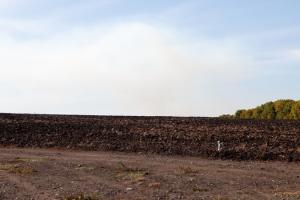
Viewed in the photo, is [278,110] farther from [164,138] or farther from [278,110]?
[164,138]

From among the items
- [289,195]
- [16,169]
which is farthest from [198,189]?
[16,169]

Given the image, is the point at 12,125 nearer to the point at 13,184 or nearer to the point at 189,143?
the point at 189,143

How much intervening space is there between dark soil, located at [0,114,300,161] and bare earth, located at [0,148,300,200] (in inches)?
74.8

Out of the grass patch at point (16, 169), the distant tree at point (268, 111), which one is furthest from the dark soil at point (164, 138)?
the distant tree at point (268, 111)

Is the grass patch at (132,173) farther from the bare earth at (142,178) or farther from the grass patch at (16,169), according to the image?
the grass patch at (16,169)

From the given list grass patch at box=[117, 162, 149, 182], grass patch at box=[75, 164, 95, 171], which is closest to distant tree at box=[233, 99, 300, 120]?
grass patch at box=[75, 164, 95, 171]

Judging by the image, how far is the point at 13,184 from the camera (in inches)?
663

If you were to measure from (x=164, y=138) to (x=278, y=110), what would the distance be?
4371 cm

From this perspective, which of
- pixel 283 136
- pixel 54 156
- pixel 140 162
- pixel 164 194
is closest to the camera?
pixel 164 194

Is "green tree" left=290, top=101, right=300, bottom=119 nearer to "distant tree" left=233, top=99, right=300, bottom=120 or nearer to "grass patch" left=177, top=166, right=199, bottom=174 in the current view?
"distant tree" left=233, top=99, right=300, bottom=120

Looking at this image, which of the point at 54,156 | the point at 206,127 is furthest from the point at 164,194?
the point at 206,127

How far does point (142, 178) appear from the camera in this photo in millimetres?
17859

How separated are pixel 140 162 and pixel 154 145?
5498mm

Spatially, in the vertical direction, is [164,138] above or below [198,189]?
above
